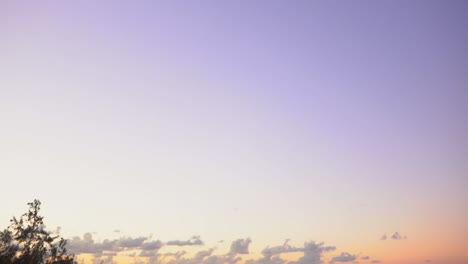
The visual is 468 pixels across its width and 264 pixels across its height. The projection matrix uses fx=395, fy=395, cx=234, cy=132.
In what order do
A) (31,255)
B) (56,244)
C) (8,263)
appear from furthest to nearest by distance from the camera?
(56,244), (31,255), (8,263)

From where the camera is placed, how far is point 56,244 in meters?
57.5

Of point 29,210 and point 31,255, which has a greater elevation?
point 29,210

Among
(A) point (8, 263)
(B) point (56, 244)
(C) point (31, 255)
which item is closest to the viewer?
(A) point (8, 263)

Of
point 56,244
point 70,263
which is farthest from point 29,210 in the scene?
point 70,263

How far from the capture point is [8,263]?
46.7 m

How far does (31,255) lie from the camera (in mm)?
51906

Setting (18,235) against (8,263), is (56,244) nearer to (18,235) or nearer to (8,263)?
(18,235)

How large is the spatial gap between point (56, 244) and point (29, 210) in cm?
771

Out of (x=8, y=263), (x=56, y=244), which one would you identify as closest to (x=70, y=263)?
(x=56, y=244)

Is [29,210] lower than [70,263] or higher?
higher

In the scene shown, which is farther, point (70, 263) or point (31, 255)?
point (70, 263)

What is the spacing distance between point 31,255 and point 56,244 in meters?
5.68

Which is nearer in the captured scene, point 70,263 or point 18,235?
point 18,235

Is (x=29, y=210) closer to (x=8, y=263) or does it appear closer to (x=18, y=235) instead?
(x=18, y=235)
